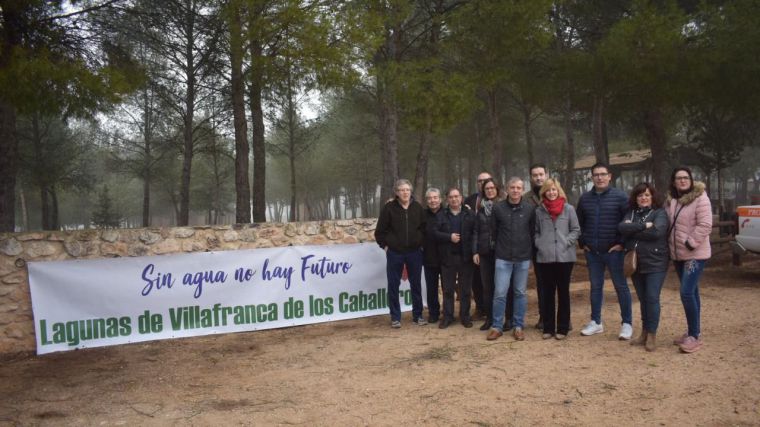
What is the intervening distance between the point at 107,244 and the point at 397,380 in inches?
142

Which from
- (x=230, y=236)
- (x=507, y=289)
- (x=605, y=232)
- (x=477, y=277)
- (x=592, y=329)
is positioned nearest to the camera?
(x=605, y=232)

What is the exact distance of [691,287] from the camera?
4.96 metres

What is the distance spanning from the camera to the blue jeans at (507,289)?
576cm

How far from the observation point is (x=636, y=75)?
1184 cm

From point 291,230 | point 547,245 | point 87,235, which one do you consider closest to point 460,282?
point 547,245

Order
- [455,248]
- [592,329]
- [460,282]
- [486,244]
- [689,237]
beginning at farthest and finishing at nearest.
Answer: [460,282], [455,248], [486,244], [592,329], [689,237]

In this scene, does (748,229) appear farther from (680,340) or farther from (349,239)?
(349,239)

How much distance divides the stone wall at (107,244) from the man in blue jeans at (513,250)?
7.47 ft

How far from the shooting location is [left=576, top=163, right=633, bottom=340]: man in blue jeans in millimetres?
5395

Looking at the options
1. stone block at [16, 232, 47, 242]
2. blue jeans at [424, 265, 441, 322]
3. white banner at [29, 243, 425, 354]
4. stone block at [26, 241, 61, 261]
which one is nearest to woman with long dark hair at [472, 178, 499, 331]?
blue jeans at [424, 265, 441, 322]

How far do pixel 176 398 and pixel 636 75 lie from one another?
37.3 feet

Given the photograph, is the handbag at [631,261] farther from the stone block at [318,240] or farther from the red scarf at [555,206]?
the stone block at [318,240]

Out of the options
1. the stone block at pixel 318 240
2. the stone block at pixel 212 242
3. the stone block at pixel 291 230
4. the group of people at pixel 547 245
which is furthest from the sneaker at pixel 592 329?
the stone block at pixel 212 242

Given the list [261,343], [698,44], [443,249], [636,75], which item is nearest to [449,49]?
[636,75]
